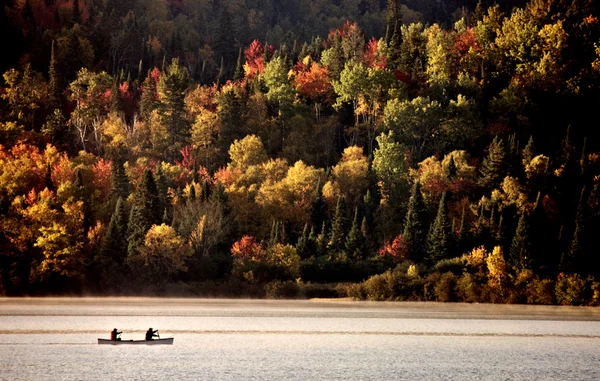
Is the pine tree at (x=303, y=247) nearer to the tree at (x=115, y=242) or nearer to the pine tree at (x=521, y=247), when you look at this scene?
the tree at (x=115, y=242)

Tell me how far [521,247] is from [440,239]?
486 inches

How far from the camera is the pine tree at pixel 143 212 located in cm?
15238

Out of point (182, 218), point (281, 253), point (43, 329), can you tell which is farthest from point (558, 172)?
point (43, 329)

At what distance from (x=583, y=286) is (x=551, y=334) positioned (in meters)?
55.1

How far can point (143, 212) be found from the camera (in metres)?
158

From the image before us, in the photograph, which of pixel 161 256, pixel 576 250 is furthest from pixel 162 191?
pixel 576 250

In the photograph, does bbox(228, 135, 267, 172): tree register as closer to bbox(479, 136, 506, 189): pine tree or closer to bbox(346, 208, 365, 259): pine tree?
bbox(346, 208, 365, 259): pine tree

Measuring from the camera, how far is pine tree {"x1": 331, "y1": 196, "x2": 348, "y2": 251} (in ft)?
522

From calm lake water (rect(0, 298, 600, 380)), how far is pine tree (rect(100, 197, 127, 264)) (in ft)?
78.7

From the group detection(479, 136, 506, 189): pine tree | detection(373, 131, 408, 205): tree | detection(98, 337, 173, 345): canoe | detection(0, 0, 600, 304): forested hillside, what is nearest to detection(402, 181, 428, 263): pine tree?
detection(0, 0, 600, 304): forested hillside

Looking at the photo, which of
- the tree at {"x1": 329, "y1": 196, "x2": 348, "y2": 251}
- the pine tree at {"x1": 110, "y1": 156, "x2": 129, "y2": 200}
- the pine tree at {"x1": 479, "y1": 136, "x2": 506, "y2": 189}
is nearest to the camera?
the tree at {"x1": 329, "y1": 196, "x2": 348, "y2": 251}

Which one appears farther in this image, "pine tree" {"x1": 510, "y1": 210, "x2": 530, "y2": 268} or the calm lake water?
"pine tree" {"x1": 510, "y1": 210, "x2": 530, "y2": 268}

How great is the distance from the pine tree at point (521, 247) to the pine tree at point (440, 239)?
376 inches

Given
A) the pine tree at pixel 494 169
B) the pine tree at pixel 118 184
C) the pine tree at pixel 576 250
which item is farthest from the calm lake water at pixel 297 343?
the pine tree at pixel 118 184
